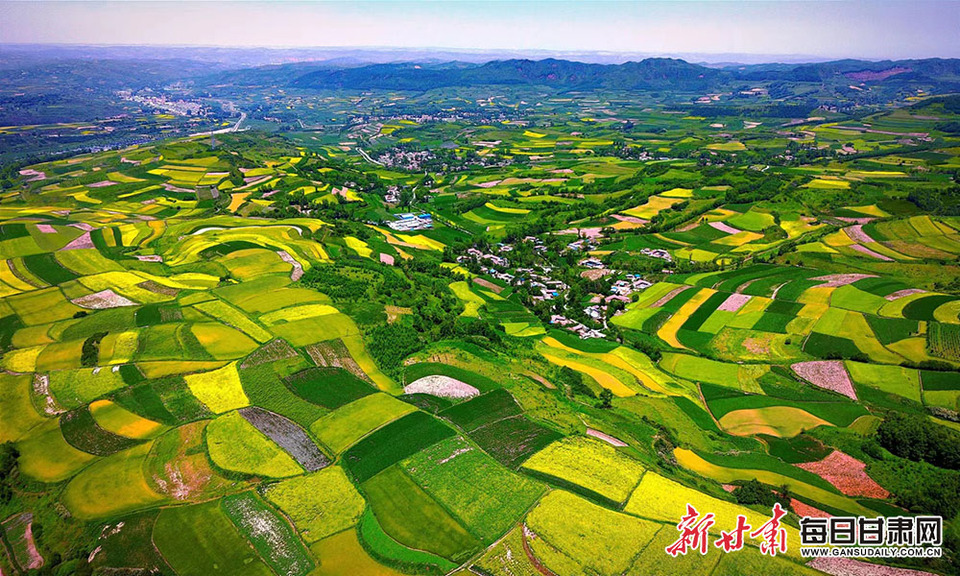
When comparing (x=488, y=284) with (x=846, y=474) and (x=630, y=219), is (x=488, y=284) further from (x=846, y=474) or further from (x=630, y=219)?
(x=846, y=474)

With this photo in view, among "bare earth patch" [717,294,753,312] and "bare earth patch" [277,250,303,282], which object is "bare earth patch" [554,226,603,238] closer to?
"bare earth patch" [717,294,753,312]

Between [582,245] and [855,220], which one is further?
[582,245]

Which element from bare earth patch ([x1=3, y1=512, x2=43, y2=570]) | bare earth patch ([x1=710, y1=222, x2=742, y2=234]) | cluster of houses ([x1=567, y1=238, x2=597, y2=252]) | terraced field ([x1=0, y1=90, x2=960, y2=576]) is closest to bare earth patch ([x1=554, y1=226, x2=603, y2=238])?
terraced field ([x1=0, y1=90, x2=960, y2=576])

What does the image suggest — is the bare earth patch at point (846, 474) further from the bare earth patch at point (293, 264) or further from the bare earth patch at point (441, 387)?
the bare earth patch at point (293, 264)

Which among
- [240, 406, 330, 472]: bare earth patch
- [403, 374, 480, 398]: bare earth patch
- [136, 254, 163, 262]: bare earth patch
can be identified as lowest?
[240, 406, 330, 472]: bare earth patch

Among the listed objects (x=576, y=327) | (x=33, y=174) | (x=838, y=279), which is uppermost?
(x=33, y=174)

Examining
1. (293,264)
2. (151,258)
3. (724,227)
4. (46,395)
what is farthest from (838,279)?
(151,258)
